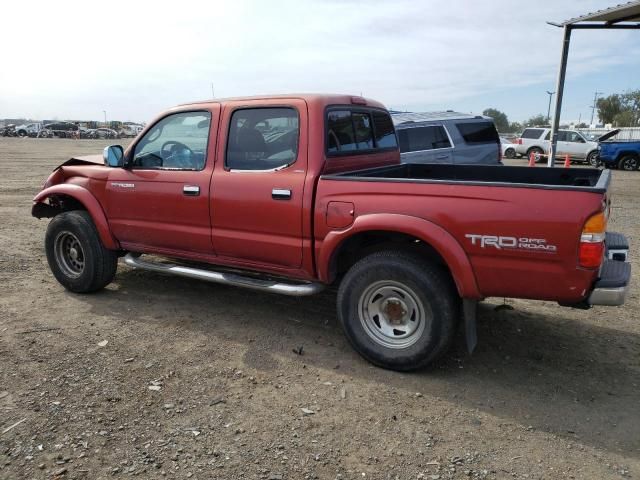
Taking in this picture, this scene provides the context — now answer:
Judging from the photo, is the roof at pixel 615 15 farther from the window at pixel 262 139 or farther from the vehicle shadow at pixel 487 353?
the window at pixel 262 139

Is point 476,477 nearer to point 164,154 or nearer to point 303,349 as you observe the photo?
point 303,349

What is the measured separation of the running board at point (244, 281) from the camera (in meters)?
4.02

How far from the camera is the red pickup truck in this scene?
318cm

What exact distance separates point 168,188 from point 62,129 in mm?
63875

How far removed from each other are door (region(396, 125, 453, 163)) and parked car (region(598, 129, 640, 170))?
14.7 meters

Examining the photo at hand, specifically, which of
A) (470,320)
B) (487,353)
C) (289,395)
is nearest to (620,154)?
(487,353)

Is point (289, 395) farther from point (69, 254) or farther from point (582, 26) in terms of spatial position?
point (582, 26)

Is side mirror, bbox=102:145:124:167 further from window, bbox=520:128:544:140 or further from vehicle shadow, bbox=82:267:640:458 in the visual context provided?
window, bbox=520:128:544:140

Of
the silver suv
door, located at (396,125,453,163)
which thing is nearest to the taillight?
door, located at (396,125,453,163)

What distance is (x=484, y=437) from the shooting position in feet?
9.87

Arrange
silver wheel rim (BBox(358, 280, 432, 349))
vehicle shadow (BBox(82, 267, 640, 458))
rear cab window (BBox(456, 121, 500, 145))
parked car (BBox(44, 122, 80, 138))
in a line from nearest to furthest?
vehicle shadow (BBox(82, 267, 640, 458))
silver wheel rim (BBox(358, 280, 432, 349))
rear cab window (BBox(456, 121, 500, 145))
parked car (BBox(44, 122, 80, 138))

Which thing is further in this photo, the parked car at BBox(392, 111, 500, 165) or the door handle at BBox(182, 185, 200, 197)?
the parked car at BBox(392, 111, 500, 165)

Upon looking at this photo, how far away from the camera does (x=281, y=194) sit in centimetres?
395

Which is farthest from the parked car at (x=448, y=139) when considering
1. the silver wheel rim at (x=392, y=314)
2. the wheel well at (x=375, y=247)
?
the silver wheel rim at (x=392, y=314)
